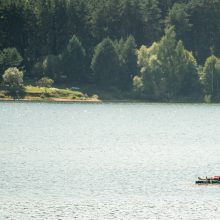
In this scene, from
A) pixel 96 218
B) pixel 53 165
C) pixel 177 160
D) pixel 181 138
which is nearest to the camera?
pixel 96 218

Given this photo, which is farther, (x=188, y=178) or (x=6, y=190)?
(x=188, y=178)

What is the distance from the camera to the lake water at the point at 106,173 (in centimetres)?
8025

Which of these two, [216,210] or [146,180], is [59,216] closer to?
[216,210]

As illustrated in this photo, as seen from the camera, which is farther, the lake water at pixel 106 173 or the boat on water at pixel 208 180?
the boat on water at pixel 208 180

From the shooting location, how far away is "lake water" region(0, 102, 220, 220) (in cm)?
8025

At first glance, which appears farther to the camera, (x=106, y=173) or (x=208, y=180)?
(x=106, y=173)

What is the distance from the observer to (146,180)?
9662cm

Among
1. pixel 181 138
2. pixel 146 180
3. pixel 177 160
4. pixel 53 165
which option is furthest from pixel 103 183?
pixel 181 138

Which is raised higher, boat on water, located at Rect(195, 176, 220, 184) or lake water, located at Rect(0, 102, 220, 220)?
boat on water, located at Rect(195, 176, 220, 184)

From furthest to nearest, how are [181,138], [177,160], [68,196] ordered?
[181,138] → [177,160] → [68,196]

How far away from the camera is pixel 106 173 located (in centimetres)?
10175

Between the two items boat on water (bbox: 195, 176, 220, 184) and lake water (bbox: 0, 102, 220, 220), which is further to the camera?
boat on water (bbox: 195, 176, 220, 184)

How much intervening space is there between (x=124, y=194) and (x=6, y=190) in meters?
10.4

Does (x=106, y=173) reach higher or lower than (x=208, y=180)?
lower
